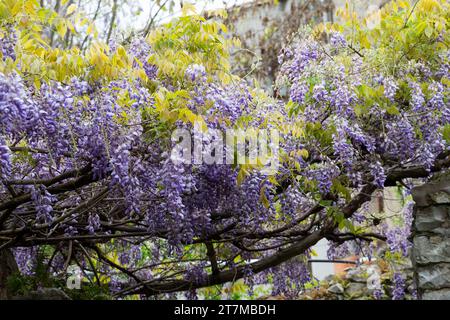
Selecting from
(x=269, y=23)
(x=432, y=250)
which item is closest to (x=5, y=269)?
(x=432, y=250)

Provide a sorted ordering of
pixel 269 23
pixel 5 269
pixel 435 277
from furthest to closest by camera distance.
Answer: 1. pixel 269 23
2. pixel 5 269
3. pixel 435 277

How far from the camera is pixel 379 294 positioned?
800 cm

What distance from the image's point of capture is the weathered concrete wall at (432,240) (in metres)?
4.67

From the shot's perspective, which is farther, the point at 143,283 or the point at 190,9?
the point at 143,283

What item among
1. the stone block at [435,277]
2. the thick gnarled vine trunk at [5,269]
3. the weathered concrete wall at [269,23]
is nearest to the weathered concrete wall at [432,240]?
the stone block at [435,277]

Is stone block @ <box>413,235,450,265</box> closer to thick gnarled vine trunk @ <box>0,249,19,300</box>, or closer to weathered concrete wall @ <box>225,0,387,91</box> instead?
thick gnarled vine trunk @ <box>0,249,19,300</box>

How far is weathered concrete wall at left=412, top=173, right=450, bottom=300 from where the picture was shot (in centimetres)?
467

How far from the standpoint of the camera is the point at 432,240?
186 inches

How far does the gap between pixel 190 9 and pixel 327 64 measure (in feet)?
3.67

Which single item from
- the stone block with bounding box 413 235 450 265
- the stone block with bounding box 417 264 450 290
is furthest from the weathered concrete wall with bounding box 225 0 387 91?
the stone block with bounding box 417 264 450 290

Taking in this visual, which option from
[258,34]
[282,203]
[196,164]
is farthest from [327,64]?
[258,34]

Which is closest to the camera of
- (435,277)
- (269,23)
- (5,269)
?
(435,277)

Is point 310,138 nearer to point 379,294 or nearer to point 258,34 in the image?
point 379,294

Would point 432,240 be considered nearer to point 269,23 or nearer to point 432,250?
point 432,250
